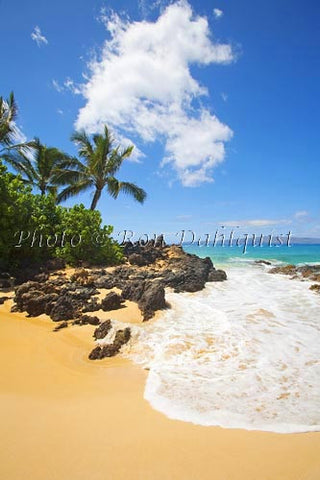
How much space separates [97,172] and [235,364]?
16552 millimetres

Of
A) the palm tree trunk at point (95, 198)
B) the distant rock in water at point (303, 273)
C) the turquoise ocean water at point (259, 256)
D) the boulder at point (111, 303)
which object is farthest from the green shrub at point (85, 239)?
the turquoise ocean water at point (259, 256)

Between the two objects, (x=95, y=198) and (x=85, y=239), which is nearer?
(x=85, y=239)

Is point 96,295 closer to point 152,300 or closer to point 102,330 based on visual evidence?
point 152,300

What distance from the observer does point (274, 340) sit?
20.2 feet

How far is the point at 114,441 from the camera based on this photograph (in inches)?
109

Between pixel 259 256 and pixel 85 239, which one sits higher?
pixel 85 239

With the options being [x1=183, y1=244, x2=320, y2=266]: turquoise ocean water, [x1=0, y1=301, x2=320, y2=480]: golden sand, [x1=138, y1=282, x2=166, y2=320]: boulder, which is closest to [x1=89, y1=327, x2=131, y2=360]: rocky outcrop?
[x1=0, y1=301, x2=320, y2=480]: golden sand

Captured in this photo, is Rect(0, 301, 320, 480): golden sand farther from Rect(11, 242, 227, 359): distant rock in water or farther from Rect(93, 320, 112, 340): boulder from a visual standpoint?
Rect(93, 320, 112, 340): boulder

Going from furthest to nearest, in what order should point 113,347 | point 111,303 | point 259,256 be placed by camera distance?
point 259,256, point 111,303, point 113,347

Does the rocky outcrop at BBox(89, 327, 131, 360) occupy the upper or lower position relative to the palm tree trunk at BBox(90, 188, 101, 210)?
lower

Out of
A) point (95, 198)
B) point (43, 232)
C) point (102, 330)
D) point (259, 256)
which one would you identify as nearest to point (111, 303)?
point (102, 330)

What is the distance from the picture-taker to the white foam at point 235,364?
3.46 metres

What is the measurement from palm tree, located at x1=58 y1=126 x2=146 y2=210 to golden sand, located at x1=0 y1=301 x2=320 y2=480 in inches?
627

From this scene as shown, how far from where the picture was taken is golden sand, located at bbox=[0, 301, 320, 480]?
238 cm
